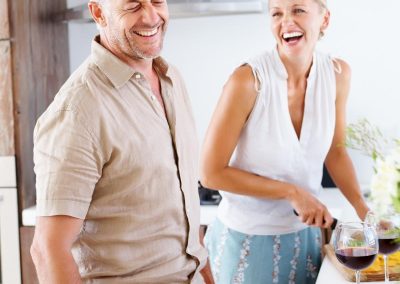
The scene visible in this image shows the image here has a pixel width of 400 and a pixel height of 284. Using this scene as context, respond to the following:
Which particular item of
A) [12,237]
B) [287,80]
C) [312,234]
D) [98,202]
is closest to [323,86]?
[287,80]

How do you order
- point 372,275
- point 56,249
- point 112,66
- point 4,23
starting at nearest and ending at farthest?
point 56,249, point 112,66, point 372,275, point 4,23

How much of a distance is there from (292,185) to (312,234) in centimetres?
25

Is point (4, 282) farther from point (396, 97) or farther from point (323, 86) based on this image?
point (396, 97)

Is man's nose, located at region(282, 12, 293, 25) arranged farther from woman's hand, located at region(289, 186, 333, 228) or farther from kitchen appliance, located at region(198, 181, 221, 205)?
kitchen appliance, located at region(198, 181, 221, 205)

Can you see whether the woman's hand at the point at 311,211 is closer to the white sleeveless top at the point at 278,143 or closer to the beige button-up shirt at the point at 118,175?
the white sleeveless top at the point at 278,143

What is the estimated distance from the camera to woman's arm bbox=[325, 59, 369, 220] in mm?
2066

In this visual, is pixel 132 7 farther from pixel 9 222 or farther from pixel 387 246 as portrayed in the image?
pixel 9 222

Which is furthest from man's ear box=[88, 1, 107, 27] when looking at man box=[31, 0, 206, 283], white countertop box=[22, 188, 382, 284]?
white countertop box=[22, 188, 382, 284]

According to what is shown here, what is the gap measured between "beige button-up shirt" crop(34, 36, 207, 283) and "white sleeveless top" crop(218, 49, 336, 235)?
1.29 ft

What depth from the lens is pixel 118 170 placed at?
142 centimetres

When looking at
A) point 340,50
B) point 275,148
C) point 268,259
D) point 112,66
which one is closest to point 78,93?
point 112,66

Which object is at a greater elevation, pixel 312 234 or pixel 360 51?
pixel 360 51

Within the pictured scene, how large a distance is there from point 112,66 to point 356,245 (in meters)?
0.64

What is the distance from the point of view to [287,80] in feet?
6.56
